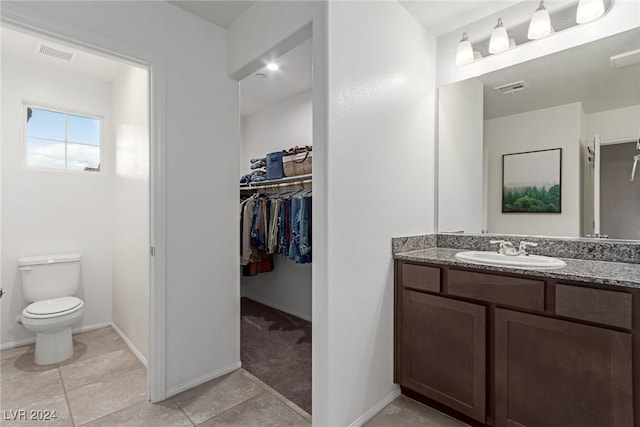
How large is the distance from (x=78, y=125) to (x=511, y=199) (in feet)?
12.7

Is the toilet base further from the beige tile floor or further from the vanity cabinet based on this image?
the vanity cabinet

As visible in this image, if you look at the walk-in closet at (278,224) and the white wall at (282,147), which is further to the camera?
the white wall at (282,147)

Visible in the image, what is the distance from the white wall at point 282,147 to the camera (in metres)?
3.35

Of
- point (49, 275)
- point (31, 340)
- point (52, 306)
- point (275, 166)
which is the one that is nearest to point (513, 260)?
point (275, 166)

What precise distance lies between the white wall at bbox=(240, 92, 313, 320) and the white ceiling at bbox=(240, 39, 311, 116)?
0.12 m

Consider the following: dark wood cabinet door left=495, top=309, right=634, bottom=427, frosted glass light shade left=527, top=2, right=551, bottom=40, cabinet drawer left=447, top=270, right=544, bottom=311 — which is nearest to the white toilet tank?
cabinet drawer left=447, top=270, right=544, bottom=311

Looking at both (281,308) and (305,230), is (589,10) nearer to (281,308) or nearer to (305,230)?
(305,230)

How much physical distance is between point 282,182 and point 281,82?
1007 mm

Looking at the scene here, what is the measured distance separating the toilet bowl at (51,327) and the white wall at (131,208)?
40cm

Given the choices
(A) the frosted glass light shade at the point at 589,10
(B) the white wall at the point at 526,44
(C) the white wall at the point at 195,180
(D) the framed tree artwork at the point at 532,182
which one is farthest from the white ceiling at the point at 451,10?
(C) the white wall at the point at 195,180

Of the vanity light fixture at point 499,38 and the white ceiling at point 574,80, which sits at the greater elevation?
the vanity light fixture at point 499,38

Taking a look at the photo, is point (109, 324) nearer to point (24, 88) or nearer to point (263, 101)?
A: point (24, 88)

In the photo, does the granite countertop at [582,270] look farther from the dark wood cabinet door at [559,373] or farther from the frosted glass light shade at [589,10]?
the frosted glass light shade at [589,10]

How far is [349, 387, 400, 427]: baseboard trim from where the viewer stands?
5.49ft
